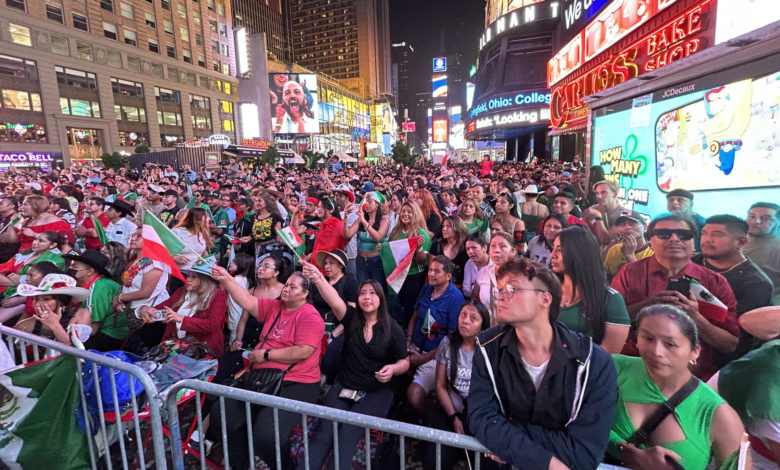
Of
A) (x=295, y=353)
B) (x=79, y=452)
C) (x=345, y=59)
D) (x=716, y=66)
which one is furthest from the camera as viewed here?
(x=345, y=59)

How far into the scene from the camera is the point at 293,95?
59.2 meters

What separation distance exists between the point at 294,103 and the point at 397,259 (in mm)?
60092

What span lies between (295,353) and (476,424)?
207cm

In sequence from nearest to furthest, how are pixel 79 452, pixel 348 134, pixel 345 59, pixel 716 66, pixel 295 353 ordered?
pixel 79 452 < pixel 295 353 < pixel 716 66 < pixel 348 134 < pixel 345 59

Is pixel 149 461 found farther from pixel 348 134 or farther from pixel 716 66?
pixel 348 134

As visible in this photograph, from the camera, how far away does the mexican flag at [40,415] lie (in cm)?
278

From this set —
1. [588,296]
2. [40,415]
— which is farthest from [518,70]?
[40,415]

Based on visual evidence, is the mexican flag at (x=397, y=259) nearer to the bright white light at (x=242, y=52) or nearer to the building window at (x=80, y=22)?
the building window at (x=80, y=22)

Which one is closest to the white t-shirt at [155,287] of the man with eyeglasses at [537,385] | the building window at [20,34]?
the man with eyeglasses at [537,385]

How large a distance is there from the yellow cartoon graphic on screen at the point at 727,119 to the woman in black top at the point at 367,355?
5476 mm

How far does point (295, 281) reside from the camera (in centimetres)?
382

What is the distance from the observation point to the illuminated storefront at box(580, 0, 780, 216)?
4.78 metres

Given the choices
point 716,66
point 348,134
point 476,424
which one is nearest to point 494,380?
point 476,424

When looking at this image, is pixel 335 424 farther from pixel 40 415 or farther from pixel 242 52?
pixel 242 52
